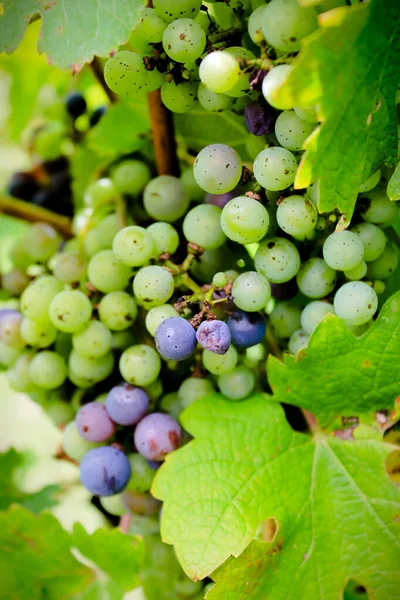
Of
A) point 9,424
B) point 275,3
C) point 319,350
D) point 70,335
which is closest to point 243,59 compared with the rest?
point 275,3

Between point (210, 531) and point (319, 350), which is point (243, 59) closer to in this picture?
point (319, 350)

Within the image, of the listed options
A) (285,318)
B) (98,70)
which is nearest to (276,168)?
(285,318)

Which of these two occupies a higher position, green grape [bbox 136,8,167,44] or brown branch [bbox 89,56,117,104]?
green grape [bbox 136,8,167,44]

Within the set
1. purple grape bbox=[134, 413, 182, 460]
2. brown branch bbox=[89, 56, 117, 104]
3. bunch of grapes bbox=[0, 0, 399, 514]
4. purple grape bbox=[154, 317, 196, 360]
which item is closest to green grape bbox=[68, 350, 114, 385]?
bunch of grapes bbox=[0, 0, 399, 514]

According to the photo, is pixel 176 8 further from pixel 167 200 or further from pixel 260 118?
pixel 167 200

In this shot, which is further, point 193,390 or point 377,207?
point 193,390

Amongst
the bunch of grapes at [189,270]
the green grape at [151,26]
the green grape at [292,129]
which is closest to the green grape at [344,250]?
the bunch of grapes at [189,270]

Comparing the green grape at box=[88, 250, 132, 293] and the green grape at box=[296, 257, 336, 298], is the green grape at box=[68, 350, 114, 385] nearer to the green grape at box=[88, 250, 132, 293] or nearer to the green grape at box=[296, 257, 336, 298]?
the green grape at box=[88, 250, 132, 293]
